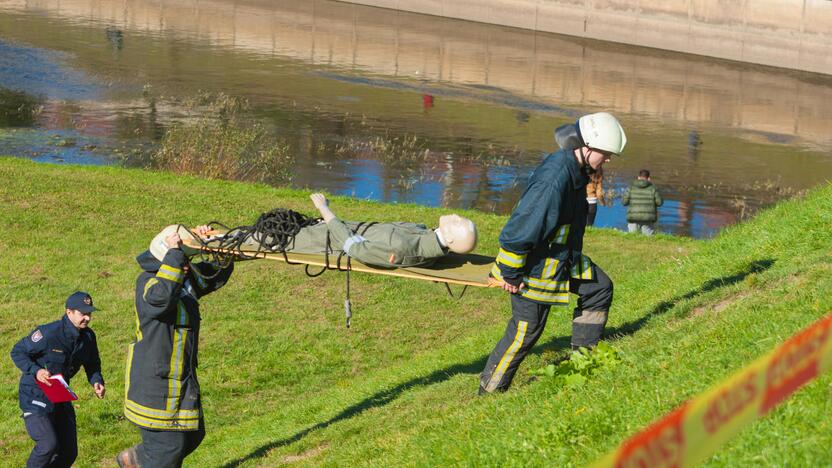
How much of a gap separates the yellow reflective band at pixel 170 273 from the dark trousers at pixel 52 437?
188 centimetres

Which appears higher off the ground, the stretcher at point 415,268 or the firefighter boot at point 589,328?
the stretcher at point 415,268

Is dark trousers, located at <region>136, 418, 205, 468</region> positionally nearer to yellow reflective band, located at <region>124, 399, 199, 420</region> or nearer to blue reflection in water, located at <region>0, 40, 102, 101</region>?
yellow reflective band, located at <region>124, 399, 199, 420</region>

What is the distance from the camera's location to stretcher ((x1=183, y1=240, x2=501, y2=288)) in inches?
347

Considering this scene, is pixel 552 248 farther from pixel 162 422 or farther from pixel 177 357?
pixel 162 422

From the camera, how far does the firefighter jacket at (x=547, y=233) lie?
8094 mm

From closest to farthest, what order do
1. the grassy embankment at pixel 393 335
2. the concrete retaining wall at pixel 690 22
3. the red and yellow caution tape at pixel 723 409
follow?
the red and yellow caution tape at pixel 723 409 → the grassy embankment at pixel 393 335 → the concrete retaining wall at pixel 690 22

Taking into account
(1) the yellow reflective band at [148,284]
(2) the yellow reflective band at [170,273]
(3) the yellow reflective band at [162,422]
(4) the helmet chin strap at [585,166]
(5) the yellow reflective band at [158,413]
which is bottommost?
(3) the yellow reflective band at [162,422]

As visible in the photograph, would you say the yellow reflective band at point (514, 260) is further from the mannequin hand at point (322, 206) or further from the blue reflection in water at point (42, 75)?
the blue reflection in water at point (42, 75)

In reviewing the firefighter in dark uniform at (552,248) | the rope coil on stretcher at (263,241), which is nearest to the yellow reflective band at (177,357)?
the rope coil on stretcher at (263,241)

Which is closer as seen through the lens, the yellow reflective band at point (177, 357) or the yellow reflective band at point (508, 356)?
the yellow reflective band at point (177, 357)

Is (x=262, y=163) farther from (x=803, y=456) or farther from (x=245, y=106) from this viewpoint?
(x=803, y=456)

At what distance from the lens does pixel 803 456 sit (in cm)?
539

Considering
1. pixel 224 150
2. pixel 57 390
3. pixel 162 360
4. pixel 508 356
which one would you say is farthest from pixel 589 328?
pixel 224 150

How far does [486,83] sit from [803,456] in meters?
35.5
